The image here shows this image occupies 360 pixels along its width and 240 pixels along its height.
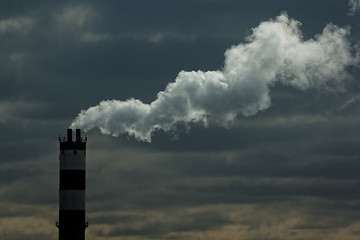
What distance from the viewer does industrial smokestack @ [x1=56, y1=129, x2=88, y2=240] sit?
16912cm

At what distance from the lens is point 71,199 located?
556 feet

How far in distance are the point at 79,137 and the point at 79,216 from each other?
7.64 meters

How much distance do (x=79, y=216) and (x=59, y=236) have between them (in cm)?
264

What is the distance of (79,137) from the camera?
171750mm

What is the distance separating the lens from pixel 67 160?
17000 centimetres

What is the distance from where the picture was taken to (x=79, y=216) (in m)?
170

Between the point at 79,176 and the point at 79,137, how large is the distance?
13.4 feet

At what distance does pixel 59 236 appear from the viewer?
169125 millimetres

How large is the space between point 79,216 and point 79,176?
12.2 feet

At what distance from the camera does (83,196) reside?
170m

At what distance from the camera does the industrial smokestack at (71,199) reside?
169 metres

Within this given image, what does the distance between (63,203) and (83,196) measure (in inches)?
78.2

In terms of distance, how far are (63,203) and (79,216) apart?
192 centimetres

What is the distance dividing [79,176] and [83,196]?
6.27ft
